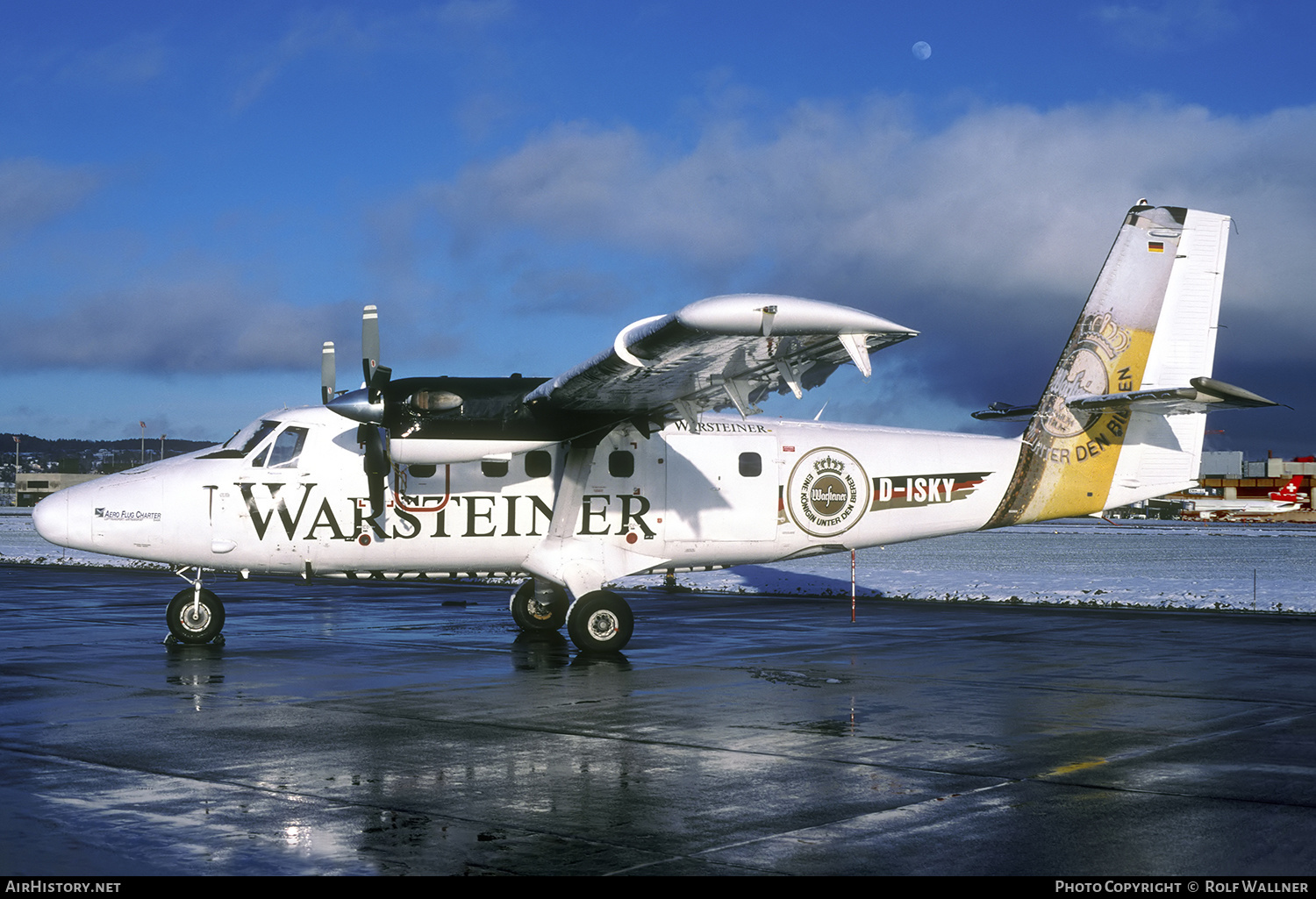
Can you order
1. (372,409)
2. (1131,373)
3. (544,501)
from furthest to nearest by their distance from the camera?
1. (1131,373)
2. (544,501)
3. (372,409)

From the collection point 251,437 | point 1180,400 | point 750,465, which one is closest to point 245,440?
point 251,437

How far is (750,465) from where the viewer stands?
59.8ft

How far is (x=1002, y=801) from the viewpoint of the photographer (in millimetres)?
7914

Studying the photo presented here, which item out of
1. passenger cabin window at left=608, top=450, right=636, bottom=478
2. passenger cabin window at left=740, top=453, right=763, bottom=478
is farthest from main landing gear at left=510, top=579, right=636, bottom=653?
passenger cabin window at left=740, top=453, right=763, bottom=478

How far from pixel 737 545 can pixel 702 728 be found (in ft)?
24.8

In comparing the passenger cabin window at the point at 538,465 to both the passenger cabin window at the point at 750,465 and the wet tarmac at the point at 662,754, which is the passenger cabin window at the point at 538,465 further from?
the passenger cabin window at the point at 750,465

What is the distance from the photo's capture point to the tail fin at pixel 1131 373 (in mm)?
18688

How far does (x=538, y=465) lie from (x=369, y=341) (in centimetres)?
301

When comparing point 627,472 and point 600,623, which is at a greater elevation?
point 627,472

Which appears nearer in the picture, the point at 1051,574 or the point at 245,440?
the point at 245,440

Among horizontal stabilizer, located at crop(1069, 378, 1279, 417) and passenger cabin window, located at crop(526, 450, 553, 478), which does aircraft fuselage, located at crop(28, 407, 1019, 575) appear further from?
horizontal stabilizer, located at crop(1069, 378, 1279, 417)

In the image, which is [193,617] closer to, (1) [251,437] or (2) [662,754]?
(1) [251,437]

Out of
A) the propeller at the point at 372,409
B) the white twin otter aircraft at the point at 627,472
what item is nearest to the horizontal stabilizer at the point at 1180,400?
the white twin otter aircraft at the point at 627,472
